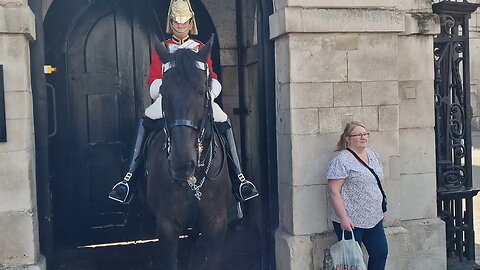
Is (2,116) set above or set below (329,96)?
below

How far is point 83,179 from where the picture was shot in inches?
279

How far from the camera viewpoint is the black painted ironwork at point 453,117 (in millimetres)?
6012

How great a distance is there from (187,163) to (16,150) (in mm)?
1581

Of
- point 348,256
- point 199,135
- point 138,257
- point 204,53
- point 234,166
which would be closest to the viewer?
point 199,135

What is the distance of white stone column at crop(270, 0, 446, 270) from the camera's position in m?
5.17

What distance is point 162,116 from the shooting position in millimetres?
4727

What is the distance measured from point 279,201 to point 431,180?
5.30ft

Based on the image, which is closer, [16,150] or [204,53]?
[204,53]

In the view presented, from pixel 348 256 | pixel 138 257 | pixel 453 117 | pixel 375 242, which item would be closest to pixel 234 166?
pixel 348 256

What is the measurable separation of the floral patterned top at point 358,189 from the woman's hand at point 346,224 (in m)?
0.08

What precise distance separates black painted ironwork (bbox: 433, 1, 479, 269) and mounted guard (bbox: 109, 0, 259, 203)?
2.29 metres

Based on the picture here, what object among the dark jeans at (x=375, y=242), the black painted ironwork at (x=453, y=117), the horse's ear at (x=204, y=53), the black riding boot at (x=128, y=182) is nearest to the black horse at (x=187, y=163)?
the horse's ear at (x=204, y=53)

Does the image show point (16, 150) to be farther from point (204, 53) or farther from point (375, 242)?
point (375, 242)

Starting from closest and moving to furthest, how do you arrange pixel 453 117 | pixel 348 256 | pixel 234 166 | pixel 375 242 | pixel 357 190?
pixel 348 256, pixel 357 190, pixel 375 242, pixel 234 166, pixel 453 117
